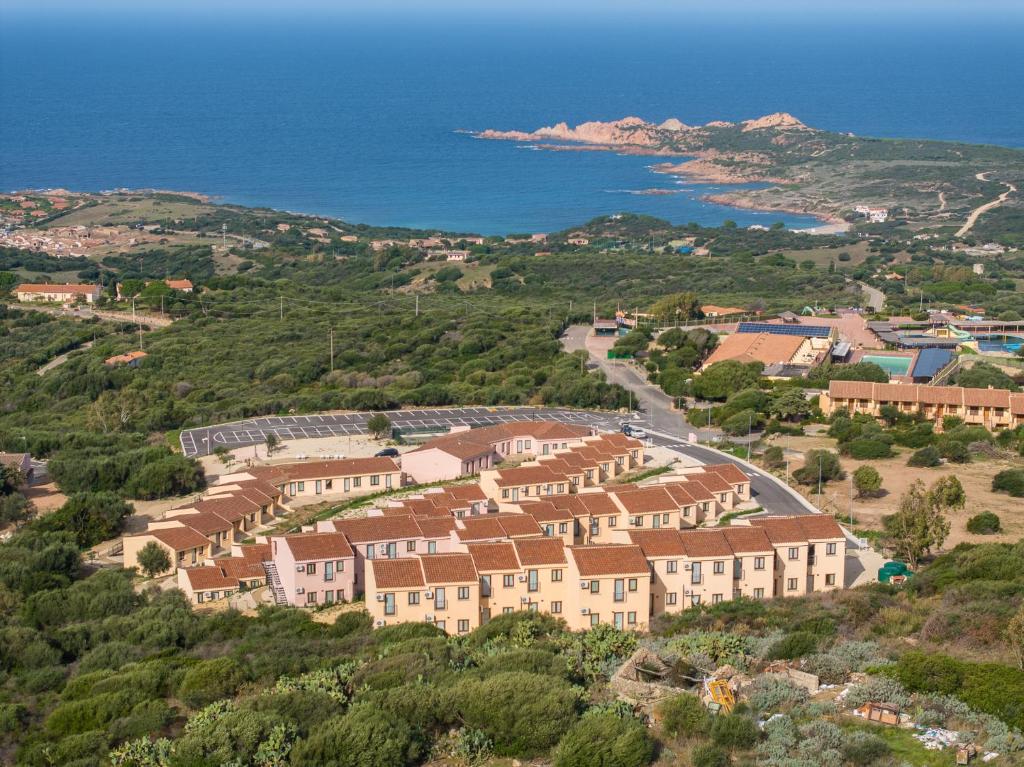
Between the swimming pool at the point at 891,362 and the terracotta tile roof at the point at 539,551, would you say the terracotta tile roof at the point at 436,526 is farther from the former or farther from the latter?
the swimming pool at the point at 891,362

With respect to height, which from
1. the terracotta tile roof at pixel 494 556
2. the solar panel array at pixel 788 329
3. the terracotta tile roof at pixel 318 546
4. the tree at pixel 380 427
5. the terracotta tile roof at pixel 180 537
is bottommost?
the terracotta tile roof at pixel 180 537

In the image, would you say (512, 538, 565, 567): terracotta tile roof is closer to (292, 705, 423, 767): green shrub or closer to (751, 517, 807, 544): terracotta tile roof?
(751, 517, 807, 544): terracotta tile roof

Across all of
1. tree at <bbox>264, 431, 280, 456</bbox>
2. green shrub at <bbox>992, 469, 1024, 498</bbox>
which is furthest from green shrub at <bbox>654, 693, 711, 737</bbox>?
tree at <bbox>264, 431, 280, 456</bbox>

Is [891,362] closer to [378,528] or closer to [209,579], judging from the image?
[378,528]

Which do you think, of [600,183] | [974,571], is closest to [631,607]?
[974,571]

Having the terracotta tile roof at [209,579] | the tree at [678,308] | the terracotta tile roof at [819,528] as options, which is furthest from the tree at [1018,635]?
the tree at [678,308]
